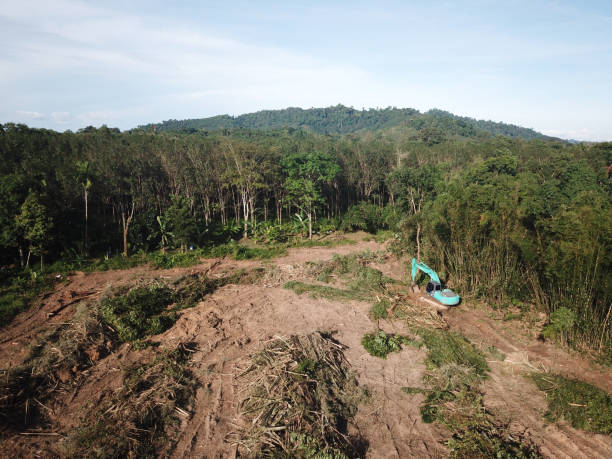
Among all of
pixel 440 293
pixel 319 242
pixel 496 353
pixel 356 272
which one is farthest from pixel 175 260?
pixel 496 353

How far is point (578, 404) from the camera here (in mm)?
8109

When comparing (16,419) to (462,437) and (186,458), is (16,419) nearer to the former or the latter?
(186,458)

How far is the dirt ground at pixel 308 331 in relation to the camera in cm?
730

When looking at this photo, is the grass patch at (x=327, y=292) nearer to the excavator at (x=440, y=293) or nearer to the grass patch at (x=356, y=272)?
the grass patch at (x=356, y=272)

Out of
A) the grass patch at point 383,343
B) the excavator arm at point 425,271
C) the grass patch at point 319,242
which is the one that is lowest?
the grass patch at point 319,242

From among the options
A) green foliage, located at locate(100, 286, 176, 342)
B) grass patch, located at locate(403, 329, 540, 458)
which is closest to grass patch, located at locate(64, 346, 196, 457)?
green foliage, located at locate(100, 286, 176, 342)

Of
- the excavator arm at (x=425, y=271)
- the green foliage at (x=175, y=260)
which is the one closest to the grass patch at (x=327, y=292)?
the excavator arm at (x=425, y=271)

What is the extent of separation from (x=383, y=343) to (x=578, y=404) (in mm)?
5161

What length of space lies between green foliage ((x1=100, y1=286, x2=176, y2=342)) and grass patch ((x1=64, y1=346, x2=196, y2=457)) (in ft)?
7.20

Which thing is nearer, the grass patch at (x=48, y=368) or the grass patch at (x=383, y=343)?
the grass patch at (x=48, y=368)

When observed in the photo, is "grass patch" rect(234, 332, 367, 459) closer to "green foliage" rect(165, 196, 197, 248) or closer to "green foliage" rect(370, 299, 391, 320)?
"green foliage" rect(370, 299, 391, 320)

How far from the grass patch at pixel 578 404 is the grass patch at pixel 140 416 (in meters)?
9.40

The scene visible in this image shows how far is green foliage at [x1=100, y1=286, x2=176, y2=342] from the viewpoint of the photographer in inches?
456

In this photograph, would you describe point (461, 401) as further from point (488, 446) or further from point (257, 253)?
point (257, 253)
